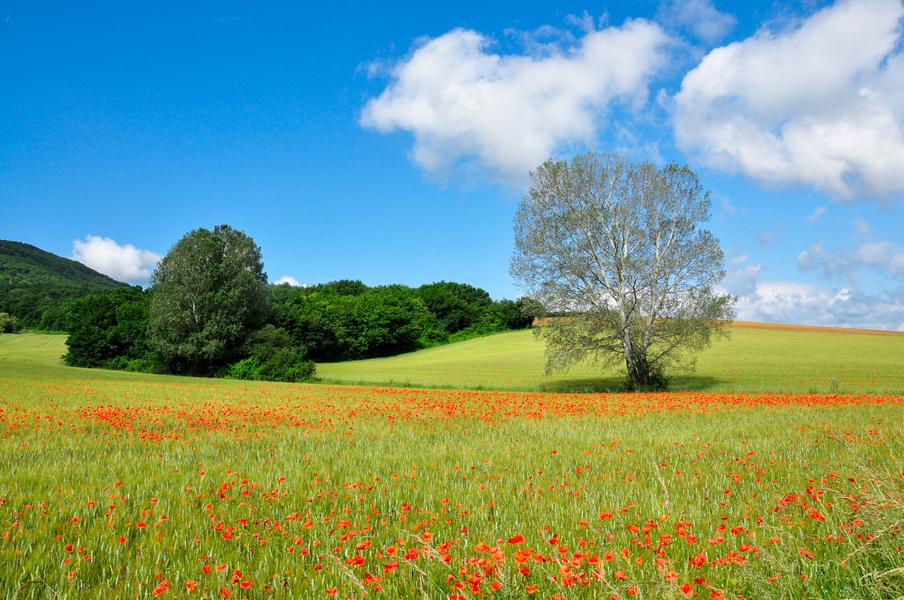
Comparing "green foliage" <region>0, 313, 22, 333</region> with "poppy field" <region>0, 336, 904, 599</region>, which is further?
"green foliage" <region>0, 313, 22, 333</region>

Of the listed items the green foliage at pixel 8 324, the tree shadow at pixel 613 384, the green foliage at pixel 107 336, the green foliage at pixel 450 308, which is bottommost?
the tree shadow at pixel 613 384

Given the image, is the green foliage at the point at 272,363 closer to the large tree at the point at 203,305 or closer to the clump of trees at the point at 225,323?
the clump of trees at the point at 225,323

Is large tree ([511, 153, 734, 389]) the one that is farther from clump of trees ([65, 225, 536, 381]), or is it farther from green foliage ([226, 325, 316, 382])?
green foliage ([226, 325, 316, 382])

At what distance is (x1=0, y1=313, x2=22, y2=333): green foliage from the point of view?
98.9 metres

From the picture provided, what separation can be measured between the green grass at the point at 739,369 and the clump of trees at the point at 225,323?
25.7ft

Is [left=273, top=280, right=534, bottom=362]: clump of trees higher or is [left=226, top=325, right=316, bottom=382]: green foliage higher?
[left=273, top=280, right=534, bottom=362]: clump of trees

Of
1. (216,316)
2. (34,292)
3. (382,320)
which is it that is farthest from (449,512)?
(34,292)

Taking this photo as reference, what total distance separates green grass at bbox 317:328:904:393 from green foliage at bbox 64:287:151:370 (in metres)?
26.7

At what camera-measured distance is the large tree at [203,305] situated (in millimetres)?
54094

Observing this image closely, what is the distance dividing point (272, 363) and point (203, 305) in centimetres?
1033

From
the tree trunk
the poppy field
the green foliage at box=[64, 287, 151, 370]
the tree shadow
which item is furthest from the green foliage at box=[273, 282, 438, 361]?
the poppy field

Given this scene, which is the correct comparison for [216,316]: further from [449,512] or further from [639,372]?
[449,512]

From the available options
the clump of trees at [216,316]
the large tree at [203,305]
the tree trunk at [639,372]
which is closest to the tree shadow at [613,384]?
the tree trunk at [639,372]

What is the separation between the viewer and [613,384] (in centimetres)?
3850
